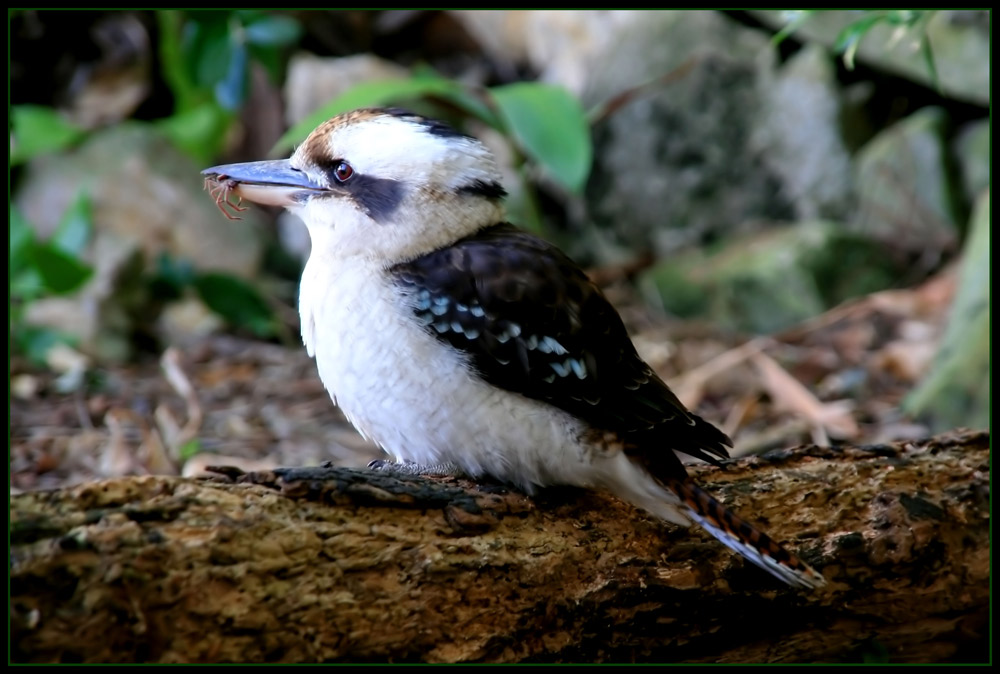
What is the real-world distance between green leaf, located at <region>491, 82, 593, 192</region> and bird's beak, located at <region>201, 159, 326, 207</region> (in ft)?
8.79

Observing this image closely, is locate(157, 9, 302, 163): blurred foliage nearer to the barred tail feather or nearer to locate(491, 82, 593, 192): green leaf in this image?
locate(491, 82, 593, 192): green leaf

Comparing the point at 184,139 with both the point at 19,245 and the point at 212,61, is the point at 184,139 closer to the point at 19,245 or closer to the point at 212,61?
the point at 212,61

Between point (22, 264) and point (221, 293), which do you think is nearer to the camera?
point (22, 264)

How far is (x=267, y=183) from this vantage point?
112 inches

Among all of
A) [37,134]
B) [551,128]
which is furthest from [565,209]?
[37,134]

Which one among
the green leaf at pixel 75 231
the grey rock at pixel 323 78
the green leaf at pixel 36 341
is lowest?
the green leaf at pixel 36 341

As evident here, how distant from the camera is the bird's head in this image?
9.07 feet

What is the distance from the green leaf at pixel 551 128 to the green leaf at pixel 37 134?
2816 millimetres

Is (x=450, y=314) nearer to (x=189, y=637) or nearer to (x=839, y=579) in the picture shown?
(x=189, y=637)

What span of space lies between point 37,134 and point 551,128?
3.26m

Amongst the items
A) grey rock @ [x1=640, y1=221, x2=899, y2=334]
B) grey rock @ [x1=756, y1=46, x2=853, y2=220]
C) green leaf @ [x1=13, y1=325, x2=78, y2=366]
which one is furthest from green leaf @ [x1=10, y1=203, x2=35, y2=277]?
grey rock @ [x1=756, y1=46, x2=853, y2=220]

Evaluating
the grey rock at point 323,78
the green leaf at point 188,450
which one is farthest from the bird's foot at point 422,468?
the grey rock at point 323,78

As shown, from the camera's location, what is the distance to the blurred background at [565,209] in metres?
4.99

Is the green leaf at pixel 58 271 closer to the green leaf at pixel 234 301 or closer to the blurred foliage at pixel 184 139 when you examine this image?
the blurred foliage at pixel 184 139
